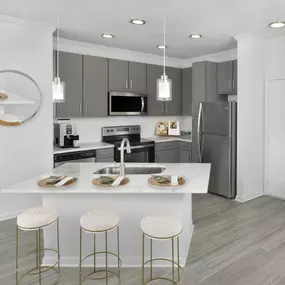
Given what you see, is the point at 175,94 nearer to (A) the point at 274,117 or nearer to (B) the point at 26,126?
(A) the point at 274,117

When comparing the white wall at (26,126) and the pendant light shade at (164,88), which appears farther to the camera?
the white wall at (26,126)

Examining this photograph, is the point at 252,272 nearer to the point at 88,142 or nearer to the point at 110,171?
the point at 110,171

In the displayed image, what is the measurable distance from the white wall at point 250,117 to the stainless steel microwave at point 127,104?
175cm

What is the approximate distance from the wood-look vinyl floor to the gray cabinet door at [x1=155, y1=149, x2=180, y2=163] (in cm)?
129

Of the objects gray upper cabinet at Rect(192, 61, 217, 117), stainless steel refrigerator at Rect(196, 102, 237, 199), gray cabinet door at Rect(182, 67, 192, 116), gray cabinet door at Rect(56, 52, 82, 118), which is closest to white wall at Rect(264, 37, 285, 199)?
stainless steel refrigerator at Rect(196, 102, 237, 199)

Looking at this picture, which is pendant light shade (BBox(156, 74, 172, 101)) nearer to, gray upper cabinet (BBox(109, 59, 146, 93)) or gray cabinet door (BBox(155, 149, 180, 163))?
gray upper cabinet (BBox(109, 59, 146, 93))

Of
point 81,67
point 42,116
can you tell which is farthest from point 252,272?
point 81,67

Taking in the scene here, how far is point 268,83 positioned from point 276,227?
2.35 meters

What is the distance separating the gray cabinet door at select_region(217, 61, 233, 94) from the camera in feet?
16.2

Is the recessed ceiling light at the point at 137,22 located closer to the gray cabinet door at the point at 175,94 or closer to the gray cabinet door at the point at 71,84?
the gray cabinet door at the point at 71,84

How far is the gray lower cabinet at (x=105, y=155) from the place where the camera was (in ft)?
14.9

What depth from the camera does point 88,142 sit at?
5.03 m

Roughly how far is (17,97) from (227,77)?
11.2 feet

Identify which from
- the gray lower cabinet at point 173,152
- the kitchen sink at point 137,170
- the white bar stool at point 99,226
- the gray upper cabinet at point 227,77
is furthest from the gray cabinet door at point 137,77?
the white bar stool at point 99,226
